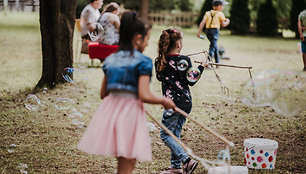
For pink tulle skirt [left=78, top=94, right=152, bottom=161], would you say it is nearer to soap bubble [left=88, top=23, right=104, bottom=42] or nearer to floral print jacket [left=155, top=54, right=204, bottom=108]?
floral print jacket [left=155, top=54, right=204, bottom=108]

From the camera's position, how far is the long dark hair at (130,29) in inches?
119

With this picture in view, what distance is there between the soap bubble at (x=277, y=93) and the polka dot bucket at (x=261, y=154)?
382mm

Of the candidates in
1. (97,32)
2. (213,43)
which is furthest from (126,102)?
(213,43)

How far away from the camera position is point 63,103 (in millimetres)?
7152

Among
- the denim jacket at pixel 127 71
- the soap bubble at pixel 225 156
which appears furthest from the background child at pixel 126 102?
the soap bubble at pixel 225 156

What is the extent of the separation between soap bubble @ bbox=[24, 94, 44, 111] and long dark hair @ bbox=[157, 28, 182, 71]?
325 centimetres

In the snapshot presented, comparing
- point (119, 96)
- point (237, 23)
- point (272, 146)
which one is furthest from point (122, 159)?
point (237, 23)

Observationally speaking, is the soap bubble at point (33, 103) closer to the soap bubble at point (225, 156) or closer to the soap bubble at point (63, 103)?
the soap bubble at point (63, 103)

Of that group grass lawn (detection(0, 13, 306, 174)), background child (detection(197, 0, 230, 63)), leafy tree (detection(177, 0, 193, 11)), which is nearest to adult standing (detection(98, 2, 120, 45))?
grass lawn (detection(0, 13, 306, 174))

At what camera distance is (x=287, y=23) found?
86.6 ft

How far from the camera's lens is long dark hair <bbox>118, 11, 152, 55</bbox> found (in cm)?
303

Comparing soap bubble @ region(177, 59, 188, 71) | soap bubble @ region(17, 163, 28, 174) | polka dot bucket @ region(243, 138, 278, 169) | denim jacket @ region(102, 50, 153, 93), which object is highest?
denim jacket @ region(102, 50, 153, 93)

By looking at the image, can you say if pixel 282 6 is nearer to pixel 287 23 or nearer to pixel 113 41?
pixel 287 23

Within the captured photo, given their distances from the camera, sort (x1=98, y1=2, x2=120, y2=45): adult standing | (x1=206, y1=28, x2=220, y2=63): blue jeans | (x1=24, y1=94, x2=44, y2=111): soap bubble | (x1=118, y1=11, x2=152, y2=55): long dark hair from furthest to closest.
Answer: (x1=206, y1=28, x2=220, y2=63): blue jeans
(x1=98, y1=2, x2=120, y2=45): adult standing
(x1=24, y1=94, x2=44, y2=111): soap bubble
(x1=118, y1=11, x2=152, y2=55): long dark hair
